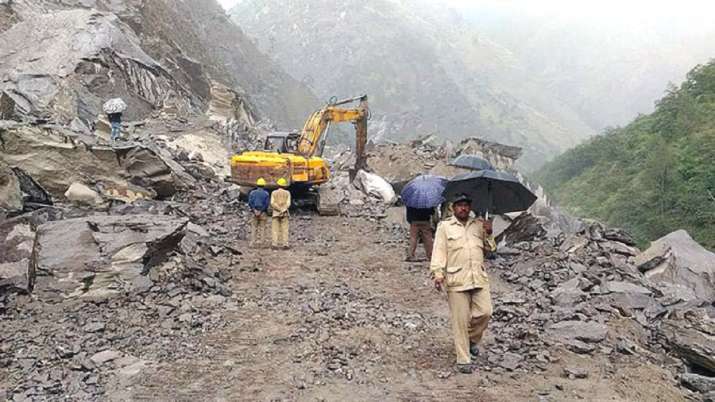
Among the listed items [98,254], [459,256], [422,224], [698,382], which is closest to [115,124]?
[98,254]

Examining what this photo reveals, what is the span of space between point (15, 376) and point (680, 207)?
29604 mm

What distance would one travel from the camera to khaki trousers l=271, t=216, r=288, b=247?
28.9 ft

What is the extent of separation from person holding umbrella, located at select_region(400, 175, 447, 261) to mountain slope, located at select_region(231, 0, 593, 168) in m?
72.4

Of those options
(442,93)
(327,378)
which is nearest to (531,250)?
(327,378)

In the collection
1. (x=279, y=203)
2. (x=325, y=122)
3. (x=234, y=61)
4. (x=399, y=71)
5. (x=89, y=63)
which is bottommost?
(x=279, y=203)

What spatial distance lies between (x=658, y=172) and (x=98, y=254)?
31035mm

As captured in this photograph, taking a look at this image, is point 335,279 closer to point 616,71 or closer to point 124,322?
point 124,322

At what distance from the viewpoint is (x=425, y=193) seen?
25.1 ft

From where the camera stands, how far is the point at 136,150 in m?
9.83

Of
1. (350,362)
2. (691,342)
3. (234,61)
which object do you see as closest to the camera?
(350,362)

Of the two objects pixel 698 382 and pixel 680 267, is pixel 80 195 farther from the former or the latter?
pixel 680 267

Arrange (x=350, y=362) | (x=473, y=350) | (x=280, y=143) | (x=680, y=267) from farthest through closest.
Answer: (x=280, y=143) < (x=680, y=267) < (x=473, y=350) < (x=350, y=362)

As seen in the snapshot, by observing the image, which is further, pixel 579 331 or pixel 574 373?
pixel 579 331

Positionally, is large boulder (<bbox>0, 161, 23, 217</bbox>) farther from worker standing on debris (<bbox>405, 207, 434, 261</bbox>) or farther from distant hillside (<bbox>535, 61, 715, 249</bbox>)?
distant hillside (<bbox>535, 61, 715, 249</bbox>)
